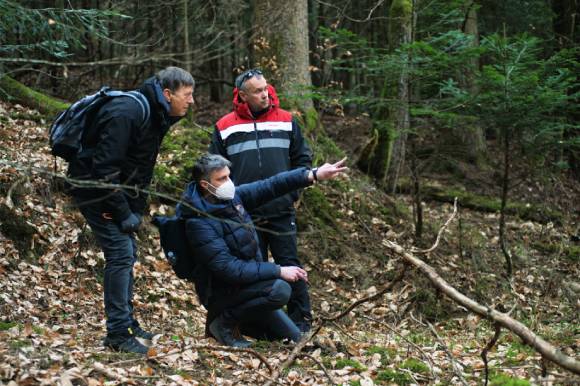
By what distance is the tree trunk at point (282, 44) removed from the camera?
10.2 metres

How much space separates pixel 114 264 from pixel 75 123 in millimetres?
1087

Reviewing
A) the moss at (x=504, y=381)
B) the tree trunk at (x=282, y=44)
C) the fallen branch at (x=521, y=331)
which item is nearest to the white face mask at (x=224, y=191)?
the fallen branch at (x=521, y=331)

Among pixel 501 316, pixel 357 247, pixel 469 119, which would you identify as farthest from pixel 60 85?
pixel 501 316

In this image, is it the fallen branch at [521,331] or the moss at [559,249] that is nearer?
the fallen branch at [521,331]

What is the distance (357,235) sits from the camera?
9664 millimetres

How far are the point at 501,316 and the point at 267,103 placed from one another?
3037 millimetres

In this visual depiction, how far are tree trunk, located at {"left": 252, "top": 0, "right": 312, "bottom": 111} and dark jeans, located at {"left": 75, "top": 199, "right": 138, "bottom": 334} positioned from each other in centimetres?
567

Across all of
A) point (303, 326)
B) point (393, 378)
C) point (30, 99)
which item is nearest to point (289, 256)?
point (303, 326)

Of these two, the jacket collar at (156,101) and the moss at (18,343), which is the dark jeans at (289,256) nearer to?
the jacket collar at (156,101)

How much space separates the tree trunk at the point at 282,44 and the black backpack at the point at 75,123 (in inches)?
221

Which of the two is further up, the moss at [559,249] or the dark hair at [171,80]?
the dark hair at [171,80]

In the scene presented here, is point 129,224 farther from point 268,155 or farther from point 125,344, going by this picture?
point 268,155

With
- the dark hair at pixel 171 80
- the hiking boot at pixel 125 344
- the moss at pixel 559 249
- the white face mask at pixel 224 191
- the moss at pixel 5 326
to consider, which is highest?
the dark hair at pixel 171 80

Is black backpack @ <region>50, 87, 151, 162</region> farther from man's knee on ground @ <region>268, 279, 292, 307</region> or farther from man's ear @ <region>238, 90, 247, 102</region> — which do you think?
man's knee on ground @ <region>268, 279, 292, 307</region>
